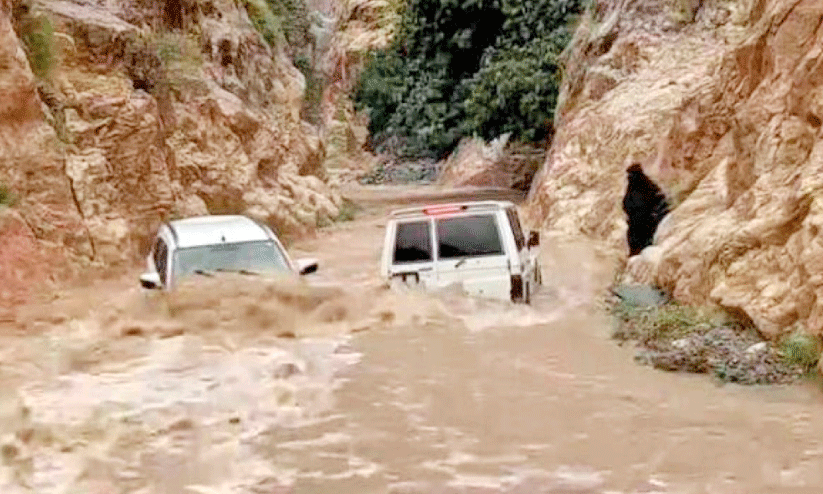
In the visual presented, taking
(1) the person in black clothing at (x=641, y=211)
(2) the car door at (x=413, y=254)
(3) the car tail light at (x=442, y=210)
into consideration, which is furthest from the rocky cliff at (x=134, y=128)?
(1) the person in black clothing at (x=641, y=211)

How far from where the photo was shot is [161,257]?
52.0 feet

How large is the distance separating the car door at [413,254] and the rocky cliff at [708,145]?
9.15 feet

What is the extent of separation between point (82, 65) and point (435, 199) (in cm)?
1553

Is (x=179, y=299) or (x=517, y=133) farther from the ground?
(x=517, y=133)

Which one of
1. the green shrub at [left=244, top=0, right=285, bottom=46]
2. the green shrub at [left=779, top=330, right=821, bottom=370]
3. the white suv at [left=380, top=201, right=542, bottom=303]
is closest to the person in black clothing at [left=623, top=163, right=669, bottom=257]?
the white suv at [left=380, top=201, right=542, bottom=303]

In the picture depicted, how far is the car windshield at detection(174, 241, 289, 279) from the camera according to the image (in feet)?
48.9

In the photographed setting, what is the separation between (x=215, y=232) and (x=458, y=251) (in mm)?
2841

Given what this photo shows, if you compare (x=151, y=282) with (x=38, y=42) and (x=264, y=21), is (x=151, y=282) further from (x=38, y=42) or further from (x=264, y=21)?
(x=264, y=21)

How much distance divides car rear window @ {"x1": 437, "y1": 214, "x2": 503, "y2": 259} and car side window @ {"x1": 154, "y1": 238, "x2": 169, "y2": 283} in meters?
3.14

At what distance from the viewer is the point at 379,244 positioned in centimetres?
2761

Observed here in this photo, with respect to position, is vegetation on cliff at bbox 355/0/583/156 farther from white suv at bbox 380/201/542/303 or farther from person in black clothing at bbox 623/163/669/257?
white suv at bbox 380/201/542/303

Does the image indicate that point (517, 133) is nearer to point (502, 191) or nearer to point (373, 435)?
point (502, 191)

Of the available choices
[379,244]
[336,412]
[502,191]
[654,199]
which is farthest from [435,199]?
[336,412]

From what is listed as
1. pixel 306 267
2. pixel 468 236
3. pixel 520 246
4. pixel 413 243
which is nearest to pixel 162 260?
pixel 306 267
